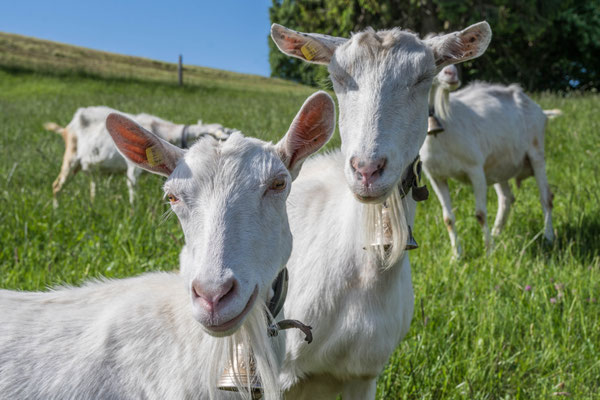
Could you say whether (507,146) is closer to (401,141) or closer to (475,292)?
(475,292)

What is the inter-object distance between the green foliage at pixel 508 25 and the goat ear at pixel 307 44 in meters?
13.5

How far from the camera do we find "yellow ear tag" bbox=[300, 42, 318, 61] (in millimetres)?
2570

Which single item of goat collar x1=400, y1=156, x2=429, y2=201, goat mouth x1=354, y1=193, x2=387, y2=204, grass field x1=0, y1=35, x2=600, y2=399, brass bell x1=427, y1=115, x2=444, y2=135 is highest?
brass bell x1=427, y1=115, x2=444, y2=135

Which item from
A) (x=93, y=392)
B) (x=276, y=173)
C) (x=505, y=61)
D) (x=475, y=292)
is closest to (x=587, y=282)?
(x=475, y=292)

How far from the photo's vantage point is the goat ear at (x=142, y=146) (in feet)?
5.96

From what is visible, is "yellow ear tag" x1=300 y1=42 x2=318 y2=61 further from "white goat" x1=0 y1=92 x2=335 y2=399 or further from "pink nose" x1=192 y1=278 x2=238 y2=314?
"pink nose" x1=192 y1=278 x2=238 y2=314

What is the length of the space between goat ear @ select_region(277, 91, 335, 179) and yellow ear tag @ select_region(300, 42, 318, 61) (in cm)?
72

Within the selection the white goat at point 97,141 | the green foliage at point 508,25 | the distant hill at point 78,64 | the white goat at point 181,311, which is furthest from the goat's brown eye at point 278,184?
the distant hill at point 78,64

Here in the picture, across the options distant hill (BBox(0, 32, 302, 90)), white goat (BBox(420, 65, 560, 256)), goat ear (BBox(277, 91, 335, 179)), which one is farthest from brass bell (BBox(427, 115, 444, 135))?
distant hill (BBox(0, 32, 302, 90))

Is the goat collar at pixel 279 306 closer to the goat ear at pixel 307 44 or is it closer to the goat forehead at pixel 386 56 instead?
the goat forehead at pixel 386 56

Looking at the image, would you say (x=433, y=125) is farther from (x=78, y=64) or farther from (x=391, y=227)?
(x=78, y=64)

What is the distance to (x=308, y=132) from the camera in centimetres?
197

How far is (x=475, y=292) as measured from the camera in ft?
12.8

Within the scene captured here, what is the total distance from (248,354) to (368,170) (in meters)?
0.81
